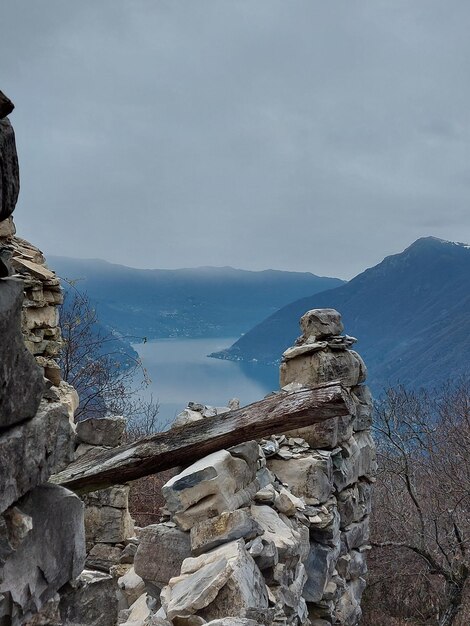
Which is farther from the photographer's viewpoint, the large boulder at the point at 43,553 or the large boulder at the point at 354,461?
the large boulder at the point at 354,461

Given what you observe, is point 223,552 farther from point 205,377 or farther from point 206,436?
point 205,377

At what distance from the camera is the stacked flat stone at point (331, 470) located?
29.0 ft

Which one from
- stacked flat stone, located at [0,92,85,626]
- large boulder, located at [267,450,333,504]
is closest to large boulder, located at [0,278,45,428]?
stacked flat stone, located at [0,92,85,626]

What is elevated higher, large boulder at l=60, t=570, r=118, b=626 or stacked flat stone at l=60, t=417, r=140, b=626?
large boulder at l=60, t=570, r=118, b=626

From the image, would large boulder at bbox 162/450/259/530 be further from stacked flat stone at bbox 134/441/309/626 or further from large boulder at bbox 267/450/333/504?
large boulder at bbox 267/450/333/504

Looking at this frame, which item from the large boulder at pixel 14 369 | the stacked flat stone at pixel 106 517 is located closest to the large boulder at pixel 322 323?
the stacked flat stone at pixel 106 517

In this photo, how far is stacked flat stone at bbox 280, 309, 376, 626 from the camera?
8.83 m

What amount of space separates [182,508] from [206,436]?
841mm

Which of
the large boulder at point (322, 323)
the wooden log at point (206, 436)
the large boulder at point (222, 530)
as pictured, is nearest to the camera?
the large boulder at point (222, 530)

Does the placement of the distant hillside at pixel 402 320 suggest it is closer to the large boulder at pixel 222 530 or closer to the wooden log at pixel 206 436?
the wooden log at pixel 206 436

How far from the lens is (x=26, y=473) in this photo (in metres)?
3.41

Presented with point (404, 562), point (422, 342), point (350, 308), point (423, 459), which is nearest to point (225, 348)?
point (422, 342)

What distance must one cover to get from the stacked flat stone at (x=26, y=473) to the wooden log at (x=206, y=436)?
278 centimetres

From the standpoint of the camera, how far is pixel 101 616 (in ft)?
14.0
